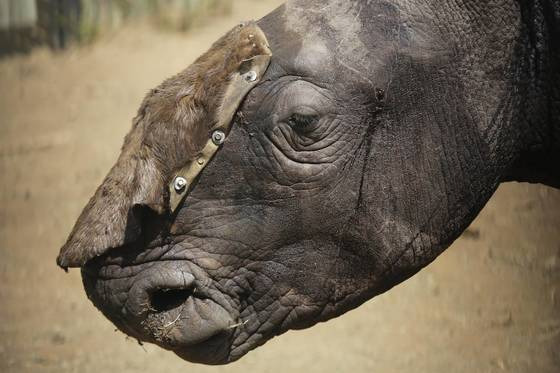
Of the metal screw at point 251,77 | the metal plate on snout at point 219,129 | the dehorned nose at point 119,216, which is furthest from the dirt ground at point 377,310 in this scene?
the metal screw at point 251,77

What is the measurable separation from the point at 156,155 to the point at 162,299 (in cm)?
56

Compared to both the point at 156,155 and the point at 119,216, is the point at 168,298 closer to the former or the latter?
the point at 119,216

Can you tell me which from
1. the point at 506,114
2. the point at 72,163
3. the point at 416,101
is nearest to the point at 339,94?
the point at 416,101

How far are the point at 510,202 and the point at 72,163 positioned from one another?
4.36 metres

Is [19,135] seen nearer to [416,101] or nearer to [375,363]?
[375,363]

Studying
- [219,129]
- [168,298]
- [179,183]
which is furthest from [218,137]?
[168,298]

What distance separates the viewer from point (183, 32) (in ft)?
34.6

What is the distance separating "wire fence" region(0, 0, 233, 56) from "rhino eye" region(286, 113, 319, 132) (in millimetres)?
7007

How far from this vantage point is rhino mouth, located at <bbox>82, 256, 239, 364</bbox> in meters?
3.62

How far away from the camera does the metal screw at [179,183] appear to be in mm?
3590

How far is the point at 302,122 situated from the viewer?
3637 mm

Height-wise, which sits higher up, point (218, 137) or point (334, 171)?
point (218, 137)

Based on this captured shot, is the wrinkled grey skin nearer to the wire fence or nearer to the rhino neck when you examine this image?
the rhino neck

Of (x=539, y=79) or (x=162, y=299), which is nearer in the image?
(x=162, y=299)
